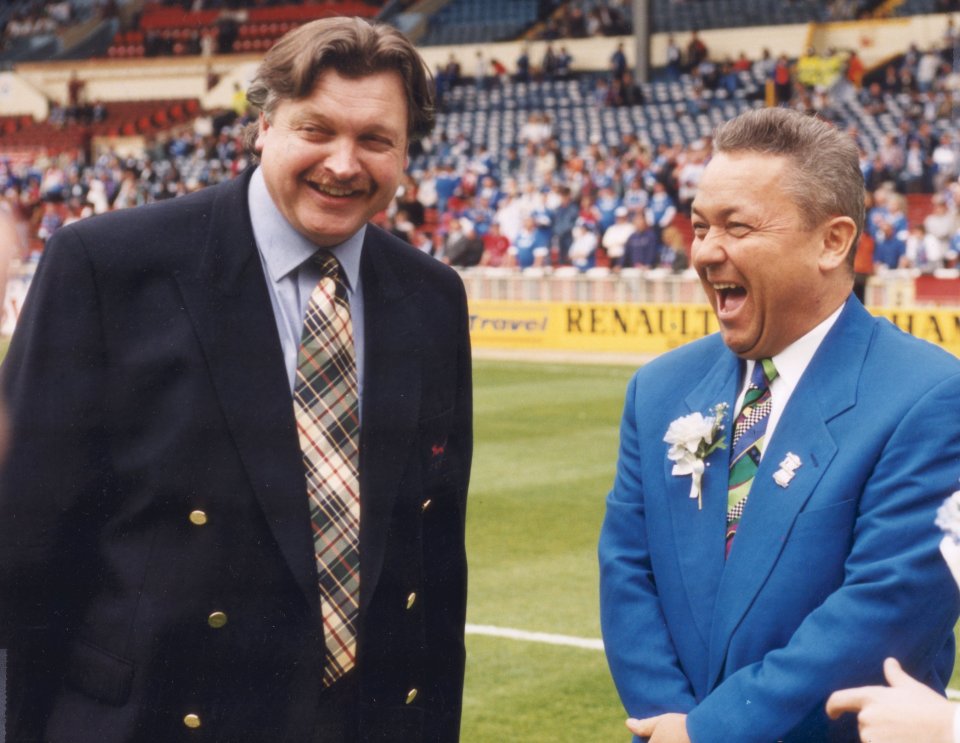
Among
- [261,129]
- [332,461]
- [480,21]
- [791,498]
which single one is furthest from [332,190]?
[480,21]

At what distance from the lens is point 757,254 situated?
3057mm

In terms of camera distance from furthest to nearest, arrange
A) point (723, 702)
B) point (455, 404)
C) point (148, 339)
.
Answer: point (455, 404) < point (723, 702) < point (148, 339)

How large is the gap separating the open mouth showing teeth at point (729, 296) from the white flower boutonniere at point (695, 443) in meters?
0.21

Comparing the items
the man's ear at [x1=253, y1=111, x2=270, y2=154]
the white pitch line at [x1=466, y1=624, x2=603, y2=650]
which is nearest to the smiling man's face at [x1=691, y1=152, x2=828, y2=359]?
the man's ear at [x1=253, y1=111, x2=270, y2=154]

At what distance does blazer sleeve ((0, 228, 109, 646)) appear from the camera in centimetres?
271

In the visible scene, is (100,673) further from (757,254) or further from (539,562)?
(539,562)

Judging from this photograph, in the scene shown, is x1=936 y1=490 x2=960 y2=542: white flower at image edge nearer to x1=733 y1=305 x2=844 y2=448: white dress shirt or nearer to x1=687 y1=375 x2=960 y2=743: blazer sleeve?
x1=687 y1=375 x2=960 y2=743: blazer sleeve

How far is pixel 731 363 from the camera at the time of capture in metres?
3.26

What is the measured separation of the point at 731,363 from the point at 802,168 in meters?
0.44

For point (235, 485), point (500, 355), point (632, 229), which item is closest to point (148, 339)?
point (235, 485)

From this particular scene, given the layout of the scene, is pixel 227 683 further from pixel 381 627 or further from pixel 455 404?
pixel 455 404

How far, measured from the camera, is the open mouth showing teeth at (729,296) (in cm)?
312

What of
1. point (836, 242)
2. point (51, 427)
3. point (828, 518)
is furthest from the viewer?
point (836, 242)

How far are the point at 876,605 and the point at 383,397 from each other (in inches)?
38.4
